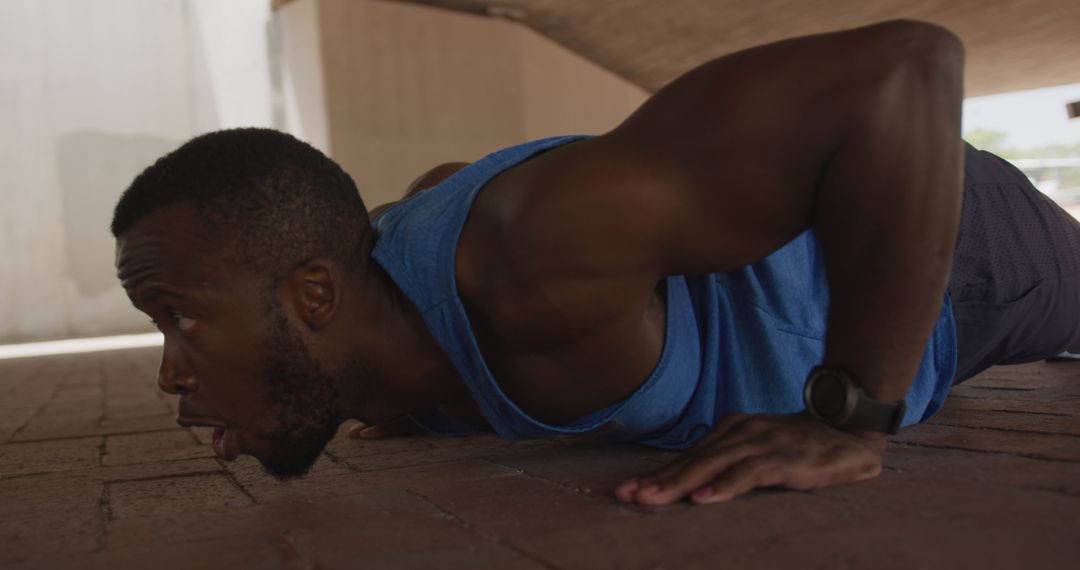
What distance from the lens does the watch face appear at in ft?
5.40

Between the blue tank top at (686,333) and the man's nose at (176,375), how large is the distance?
437mm

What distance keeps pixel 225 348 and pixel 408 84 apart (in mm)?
9241

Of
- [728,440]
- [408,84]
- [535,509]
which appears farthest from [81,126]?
[728,440]

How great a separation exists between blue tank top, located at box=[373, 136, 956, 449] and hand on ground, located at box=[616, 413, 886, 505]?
0.29 metres

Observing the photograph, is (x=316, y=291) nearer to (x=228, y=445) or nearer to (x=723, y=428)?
(x=228, y=445)

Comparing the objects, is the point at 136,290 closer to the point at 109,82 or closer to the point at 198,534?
the point at 198,534

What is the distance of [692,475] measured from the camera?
5.31ft

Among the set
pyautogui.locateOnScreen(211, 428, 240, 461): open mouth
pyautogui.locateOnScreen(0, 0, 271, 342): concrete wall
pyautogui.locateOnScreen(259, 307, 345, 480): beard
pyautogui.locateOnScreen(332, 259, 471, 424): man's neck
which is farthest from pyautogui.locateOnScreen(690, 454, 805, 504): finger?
pyautogui.locateOnScreen(0, 0, 271, 342): concrete wall

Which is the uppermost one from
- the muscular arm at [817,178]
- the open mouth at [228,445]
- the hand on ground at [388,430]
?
the muscular arm at [817,178]

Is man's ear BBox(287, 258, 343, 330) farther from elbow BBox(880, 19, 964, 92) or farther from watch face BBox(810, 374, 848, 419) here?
elbow BBox(880, 19, 964, 92)

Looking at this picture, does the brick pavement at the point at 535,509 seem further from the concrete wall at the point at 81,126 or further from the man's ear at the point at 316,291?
the concrete wall at the point at 81,126

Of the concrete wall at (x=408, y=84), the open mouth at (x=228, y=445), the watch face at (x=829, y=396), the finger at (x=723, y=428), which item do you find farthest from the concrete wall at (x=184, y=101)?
the watch face at (x=829, y=396)

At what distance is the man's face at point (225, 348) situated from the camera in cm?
182

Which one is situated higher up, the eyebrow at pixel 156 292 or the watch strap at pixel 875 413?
the eyebrow at pixel 156 292
